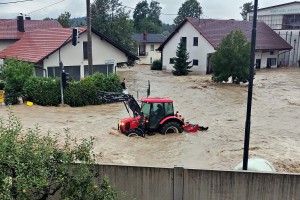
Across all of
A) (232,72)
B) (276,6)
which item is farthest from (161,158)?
(276,6)

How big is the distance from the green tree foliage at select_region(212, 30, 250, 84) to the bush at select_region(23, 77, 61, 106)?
17.1 m

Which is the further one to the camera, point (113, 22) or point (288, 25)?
point (288, 25)

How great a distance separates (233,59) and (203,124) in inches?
605

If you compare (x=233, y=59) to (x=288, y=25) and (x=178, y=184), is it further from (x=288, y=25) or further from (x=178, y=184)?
(x=178, y=184)

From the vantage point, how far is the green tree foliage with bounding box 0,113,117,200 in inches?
205

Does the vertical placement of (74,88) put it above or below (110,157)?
above

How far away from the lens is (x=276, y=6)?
54938 millimetres

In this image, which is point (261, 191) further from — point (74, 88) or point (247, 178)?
point (74, 88)

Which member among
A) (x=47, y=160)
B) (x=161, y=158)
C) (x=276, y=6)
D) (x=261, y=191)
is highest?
(x=276, y=6)

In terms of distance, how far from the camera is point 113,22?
48.2m

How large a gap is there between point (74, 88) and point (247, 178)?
1762cm

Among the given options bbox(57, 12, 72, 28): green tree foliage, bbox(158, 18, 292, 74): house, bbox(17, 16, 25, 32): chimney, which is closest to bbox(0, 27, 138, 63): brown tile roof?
bbox(17, 16, 25, 32): chimney

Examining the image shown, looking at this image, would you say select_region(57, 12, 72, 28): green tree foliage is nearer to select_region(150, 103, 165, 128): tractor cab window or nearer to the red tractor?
the red tractor

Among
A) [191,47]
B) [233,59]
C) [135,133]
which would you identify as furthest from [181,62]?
[135,133]
